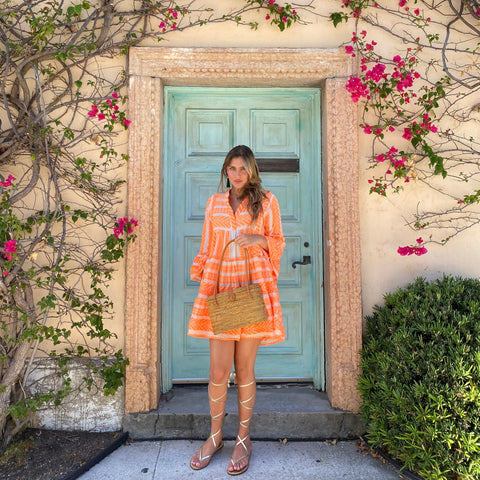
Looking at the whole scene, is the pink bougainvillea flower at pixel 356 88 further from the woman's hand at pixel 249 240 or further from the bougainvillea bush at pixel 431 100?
the woman's hand at pixel 249 240

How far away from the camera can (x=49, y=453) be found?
8.57 feet

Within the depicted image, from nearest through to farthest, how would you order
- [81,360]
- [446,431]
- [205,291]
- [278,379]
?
[446,431] < [205,291] < [81,360] < [278,379]

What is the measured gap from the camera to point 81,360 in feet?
9.45

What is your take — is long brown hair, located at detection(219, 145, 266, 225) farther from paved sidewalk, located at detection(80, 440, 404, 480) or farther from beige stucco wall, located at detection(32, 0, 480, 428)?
paved sidewalk, located at detection(80, 440, 404, 480)

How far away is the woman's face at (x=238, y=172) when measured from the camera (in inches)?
92.9

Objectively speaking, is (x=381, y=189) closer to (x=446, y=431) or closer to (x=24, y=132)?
(x=446, y=431)

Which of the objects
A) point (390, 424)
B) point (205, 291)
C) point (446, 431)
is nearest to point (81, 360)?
point (205, 291)

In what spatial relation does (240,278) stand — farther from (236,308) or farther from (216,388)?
(216,388)

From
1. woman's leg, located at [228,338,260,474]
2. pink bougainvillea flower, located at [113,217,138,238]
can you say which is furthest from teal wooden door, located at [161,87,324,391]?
woman's leg, located at [228,338,260,474]

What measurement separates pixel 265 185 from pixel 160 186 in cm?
85

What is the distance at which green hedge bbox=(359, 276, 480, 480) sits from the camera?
6.79 feet

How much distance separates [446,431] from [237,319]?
48.8 inches

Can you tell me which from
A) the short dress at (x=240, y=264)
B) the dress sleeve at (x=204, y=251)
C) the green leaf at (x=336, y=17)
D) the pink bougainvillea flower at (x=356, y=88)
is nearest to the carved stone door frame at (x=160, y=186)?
the pink bougainvillea flower at (x=356, y=88)

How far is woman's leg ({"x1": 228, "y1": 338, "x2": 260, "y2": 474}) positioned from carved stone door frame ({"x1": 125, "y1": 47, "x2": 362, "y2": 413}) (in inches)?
30.2
